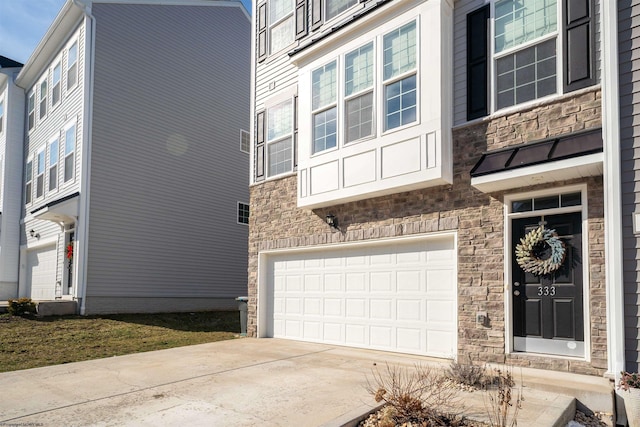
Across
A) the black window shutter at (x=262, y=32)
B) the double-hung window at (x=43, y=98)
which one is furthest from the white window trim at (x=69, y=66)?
the black window shutter at (x=262, y=32)

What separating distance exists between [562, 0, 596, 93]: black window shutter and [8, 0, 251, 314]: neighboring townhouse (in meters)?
12.9

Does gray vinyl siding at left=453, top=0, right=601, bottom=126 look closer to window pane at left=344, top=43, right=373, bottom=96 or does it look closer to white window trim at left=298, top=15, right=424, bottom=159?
white window trim at left=298, top=15, right=424, bottom=159

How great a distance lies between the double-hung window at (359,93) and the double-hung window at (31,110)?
15.9 meters

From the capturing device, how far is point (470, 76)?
7625 mm

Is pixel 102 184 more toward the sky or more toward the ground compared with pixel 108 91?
more toward the ground

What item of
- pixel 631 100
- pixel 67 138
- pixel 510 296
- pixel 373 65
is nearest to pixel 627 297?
pixel 510 296

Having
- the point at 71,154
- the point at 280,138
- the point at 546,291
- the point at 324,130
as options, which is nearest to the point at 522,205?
the point at 546,291

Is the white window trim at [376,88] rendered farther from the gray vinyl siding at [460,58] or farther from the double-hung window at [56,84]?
the double-hung window at [56,84]

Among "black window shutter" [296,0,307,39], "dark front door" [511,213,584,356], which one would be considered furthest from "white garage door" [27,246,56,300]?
"dark front door" [511,213,584,356]

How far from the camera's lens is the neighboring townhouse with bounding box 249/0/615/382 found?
635 centimetres

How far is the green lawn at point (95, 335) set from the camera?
29.5 ft

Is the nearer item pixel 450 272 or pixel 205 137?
pixel 450 272

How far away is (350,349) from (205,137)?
11.0m

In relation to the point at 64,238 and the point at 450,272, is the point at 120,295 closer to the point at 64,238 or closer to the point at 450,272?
the point at 64,238
